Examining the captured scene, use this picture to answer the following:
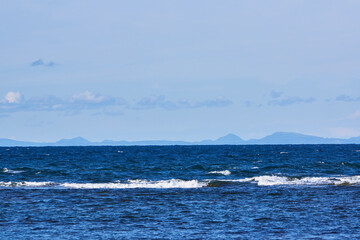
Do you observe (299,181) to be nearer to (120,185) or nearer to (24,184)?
(120,185)

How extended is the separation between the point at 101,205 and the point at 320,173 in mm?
29534

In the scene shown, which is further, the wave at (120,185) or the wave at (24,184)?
the wave at (24,184)

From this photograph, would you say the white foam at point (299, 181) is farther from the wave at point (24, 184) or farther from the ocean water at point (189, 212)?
the wave at point (24, 184)

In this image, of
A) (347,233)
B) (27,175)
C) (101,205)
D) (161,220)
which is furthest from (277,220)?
(27,175)

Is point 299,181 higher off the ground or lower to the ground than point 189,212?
higher

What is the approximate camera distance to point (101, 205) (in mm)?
25609

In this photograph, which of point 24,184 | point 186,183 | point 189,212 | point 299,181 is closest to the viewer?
point 189,212

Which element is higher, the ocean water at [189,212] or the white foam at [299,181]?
the white foam at [299,181]

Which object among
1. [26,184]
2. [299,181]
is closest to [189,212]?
[299,181]

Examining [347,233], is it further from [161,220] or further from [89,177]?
[89,177]

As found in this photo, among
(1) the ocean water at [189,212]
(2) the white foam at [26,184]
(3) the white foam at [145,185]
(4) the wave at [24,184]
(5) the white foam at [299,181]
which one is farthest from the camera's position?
(2) the white foam at [26,184]

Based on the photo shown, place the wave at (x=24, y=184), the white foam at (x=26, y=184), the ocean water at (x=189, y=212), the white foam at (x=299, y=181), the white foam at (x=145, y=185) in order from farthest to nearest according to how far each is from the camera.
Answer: the white foam at (x=26, y=184)
the wave at (x=24, y=184)
the white foam at (x=299, y=181)
the white foam at (x=145, y=185)
the ocean water at (x=189, y=212)

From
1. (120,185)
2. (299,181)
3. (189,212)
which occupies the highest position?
(299,181)

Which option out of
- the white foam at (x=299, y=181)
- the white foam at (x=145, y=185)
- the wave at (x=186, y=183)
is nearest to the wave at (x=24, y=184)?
the wave at (x=186, y=183)
